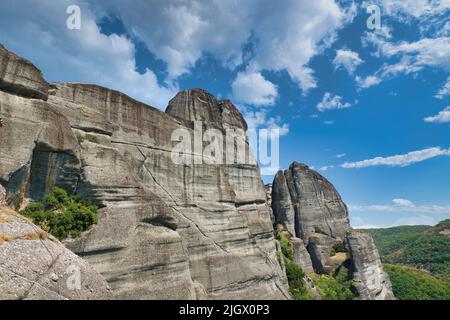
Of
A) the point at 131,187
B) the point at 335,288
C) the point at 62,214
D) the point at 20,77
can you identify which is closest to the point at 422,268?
the point at 335,288

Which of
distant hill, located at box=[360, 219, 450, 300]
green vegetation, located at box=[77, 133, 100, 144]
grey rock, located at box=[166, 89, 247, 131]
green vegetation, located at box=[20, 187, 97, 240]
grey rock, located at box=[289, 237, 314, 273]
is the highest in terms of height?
grey rock, located at box=[166, 89, 247, 131]

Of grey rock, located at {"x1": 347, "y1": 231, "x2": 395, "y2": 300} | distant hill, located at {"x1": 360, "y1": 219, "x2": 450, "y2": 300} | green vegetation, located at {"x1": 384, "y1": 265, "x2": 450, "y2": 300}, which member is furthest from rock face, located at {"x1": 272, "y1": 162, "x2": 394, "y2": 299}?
distant hill, located at {"x1": 360, "y1": 219, "x2": 450, "y2": 300}

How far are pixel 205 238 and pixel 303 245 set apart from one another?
31.7m

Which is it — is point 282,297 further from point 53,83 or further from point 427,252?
point 427,252

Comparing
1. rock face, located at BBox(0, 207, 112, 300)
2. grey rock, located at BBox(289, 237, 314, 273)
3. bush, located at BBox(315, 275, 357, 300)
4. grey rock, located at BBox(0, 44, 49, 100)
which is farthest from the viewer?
grey rock, located at BBox(289, 237, 314, 273)

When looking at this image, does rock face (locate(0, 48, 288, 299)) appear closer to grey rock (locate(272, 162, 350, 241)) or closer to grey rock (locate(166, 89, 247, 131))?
grey rock (locate(166, 89, 247, 131))

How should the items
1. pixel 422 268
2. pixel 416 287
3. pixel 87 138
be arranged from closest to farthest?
pixel 87 138 < pixel 416 287 < pixel 422 268

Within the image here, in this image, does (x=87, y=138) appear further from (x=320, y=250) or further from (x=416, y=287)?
(x=416, y=287)

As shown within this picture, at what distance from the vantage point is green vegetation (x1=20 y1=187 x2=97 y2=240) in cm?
1317

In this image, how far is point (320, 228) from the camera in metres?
54.1

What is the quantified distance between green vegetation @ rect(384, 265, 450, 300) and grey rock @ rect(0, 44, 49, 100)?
60.2m

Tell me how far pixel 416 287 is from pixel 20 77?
2609 inches

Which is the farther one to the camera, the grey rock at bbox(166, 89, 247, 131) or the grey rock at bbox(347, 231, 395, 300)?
the grey rock at bbox(347, 231, 395, 300)
